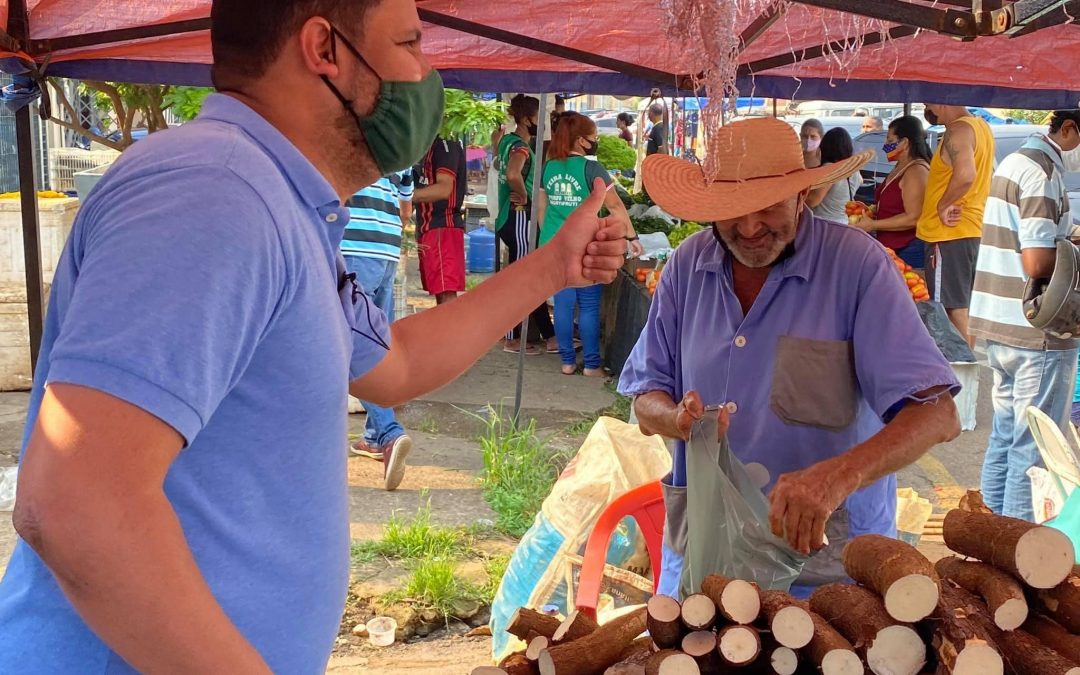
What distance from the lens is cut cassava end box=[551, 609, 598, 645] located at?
2242 millimetres

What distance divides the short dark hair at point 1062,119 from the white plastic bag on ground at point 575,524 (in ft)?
8.90

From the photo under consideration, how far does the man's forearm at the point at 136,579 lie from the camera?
38.9 inches

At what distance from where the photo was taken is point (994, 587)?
1.94 meters

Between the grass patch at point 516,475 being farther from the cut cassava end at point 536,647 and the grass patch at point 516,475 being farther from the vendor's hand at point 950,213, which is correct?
the vendor's hand at point 950,213

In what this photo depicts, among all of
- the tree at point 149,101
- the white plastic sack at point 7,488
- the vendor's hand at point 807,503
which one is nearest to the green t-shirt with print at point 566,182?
the tree at point 149,101

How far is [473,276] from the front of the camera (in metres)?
12.4

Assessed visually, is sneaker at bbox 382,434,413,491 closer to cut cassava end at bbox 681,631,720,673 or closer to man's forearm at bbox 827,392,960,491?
man's forearm at bbox 827,392,960,491

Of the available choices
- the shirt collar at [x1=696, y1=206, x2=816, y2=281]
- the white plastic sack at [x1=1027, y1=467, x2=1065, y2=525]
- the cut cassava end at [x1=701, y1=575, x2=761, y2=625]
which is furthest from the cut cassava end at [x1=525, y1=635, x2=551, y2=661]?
the white plastic sack at [x1=1027, y1=467, x2=1065, y2=525]

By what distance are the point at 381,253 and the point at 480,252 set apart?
296 inches

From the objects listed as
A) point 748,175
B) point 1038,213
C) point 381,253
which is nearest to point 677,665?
point 748,175

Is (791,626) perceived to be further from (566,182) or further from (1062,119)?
(566,182)

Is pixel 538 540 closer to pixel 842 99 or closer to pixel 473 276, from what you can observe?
pixel 842 99

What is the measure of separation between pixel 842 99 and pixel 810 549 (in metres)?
2.38

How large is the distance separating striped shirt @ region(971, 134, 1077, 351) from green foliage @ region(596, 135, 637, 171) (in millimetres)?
7209
